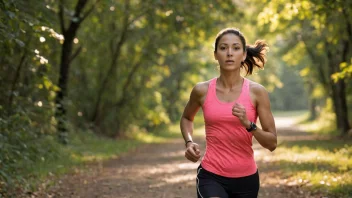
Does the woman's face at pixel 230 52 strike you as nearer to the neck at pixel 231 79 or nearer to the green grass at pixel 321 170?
the neck at pixel 231 79

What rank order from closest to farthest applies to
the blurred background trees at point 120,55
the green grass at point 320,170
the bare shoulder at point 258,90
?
the bare shoulder at point 258,90, the green grass at point 320,170, the blurred background trees at point 120,55

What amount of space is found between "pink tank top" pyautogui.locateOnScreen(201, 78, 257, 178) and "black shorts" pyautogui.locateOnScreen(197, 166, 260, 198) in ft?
0.13

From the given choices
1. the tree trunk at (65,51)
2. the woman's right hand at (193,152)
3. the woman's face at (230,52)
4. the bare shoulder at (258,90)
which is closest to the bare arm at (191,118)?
A: the woman's right hand at (193,152)

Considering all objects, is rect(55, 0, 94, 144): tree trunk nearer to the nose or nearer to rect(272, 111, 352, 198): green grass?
rect(272, 111, 352, 198): green grass

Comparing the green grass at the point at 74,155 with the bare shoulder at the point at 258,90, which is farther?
the green grass at the point at 74,155

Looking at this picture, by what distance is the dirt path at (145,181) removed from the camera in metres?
9.74

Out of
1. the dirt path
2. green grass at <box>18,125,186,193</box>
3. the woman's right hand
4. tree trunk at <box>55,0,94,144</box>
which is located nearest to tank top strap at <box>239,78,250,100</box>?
the woman's right hand

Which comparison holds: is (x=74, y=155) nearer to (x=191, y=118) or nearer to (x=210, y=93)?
(x=191, y=118)

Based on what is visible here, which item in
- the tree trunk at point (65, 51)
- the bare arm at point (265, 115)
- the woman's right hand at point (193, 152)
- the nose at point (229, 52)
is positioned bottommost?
the woman's right hand at point (193, 152)

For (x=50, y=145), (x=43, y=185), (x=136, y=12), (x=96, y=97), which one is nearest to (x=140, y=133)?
(x=96, y=97)

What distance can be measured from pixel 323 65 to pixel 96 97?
11766 mm

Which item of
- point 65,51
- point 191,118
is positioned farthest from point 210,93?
point 65,51

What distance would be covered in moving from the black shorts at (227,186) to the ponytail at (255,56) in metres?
1.00

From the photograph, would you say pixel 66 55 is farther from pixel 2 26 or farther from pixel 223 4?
pixel 2 26
